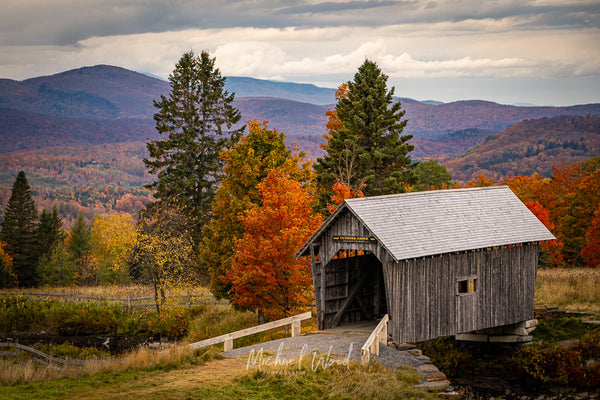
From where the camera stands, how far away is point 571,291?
31.3 meters

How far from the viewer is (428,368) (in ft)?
62.7

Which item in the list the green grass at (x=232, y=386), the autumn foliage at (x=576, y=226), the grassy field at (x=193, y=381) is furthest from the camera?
the autumn foliage at (x=576, y=226)

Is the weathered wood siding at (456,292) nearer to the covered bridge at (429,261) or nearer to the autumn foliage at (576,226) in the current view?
the covered bridge at (429,261)

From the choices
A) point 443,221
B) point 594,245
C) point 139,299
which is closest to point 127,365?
point 443,221

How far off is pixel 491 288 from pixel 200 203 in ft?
92.1

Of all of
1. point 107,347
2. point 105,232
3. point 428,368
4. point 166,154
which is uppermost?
point 166,154

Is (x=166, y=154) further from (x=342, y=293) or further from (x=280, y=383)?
(x=280, y=383)

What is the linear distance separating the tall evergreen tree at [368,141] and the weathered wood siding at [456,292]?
17900 mm

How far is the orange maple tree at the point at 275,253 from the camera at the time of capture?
25438 mm

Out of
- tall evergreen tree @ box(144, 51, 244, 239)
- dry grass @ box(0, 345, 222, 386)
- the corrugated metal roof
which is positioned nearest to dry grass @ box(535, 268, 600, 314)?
the corrugated metal roof

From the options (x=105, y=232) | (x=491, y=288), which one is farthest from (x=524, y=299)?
(x=105, y=232)

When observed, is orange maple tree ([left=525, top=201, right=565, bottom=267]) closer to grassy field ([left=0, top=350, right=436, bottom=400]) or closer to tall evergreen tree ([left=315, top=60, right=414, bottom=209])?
tall evergreen tree ([left=315, top=60, right=414, bottom=209])

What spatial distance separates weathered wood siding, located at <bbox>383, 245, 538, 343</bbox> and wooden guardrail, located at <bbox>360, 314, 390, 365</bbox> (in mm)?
346

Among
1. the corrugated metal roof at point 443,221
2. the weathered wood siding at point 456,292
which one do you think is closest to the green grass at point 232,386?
the weathered wood siding at point 456,292
